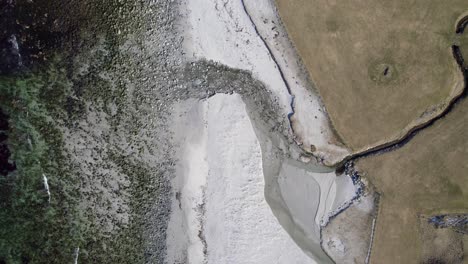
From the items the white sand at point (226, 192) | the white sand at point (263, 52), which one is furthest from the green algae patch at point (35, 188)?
the white sand at point (263, 52)

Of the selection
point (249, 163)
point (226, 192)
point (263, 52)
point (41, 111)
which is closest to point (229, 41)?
point (263, 52)

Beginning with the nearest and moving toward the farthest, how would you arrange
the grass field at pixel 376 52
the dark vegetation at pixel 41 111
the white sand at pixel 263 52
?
the grass field at pixel 376 52 → the white sand at pixel 263 52 → the dark vegetation at pixel 41 111

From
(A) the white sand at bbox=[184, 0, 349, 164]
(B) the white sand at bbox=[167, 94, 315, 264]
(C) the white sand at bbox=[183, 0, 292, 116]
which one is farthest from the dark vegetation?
(B) the white sand at bbox=[167, 94, 315, 264]

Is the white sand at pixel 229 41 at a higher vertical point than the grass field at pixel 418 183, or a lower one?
higher

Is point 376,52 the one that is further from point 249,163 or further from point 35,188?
point 35,188

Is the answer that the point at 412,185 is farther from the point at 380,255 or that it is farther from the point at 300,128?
the point at 300,128

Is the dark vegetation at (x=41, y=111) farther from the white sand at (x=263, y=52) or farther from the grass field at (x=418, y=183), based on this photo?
→ the grass field at (x=418, y=183)

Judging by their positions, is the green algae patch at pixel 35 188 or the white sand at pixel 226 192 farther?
the green algae patch at pixel 35 188
